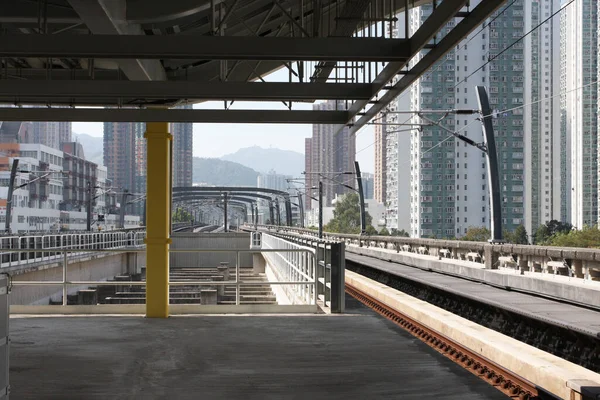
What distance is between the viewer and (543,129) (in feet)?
343

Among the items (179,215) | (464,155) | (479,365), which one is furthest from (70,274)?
(179,215)

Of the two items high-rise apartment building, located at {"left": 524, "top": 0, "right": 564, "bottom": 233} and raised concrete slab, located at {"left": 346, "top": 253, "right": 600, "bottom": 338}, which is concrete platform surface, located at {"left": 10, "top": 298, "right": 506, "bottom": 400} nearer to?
raised concrete slab, located at {"left": 346, "top": 253, "right": 600, "bottom": 338}

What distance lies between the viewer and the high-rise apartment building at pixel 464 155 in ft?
269

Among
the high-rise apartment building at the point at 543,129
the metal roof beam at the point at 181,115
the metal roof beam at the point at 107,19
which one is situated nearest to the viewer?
the metal roof beam at the point at 107,19

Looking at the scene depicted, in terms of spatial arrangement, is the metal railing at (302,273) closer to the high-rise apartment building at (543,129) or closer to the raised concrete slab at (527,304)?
the raised concrete slab at (527,304)

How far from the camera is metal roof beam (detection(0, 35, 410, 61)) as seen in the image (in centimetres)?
809

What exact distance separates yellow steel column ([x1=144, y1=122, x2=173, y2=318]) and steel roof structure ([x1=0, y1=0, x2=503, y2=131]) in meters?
0.45

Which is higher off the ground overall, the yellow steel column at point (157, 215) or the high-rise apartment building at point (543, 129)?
the high-rise apartment building at point (543, 129)

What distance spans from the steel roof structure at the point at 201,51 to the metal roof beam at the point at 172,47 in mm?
11

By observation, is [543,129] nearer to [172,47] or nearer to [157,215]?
[157,215]

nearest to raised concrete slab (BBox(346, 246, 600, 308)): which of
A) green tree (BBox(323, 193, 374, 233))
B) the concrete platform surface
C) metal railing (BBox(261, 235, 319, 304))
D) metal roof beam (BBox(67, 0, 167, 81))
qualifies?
metal railing (BBox(261, 235, 319, 304))

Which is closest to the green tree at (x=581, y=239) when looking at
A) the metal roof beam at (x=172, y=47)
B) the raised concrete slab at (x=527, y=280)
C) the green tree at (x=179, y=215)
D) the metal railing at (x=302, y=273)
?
the raised concrete slab at (x=527, y=280)

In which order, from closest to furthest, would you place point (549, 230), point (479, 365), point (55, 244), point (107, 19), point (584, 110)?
point (107, 19) → point (479, 365) → point (55, 244) → point (549, 230) → point (584, 110)

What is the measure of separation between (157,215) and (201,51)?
185 inches
